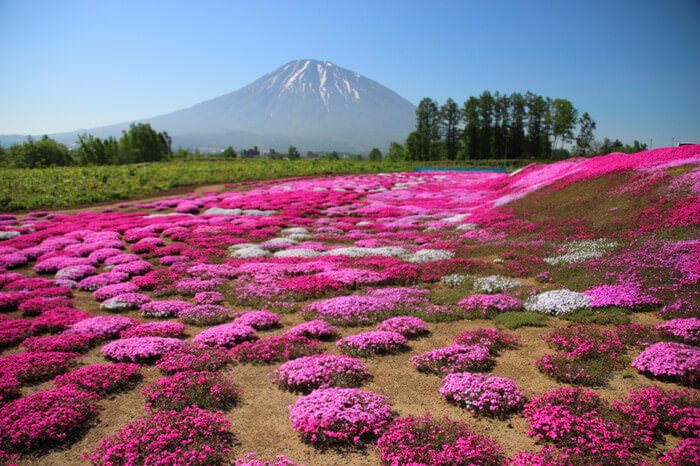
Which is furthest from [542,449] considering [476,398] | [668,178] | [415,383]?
[668,178]

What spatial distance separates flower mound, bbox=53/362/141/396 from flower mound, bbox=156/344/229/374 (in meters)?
0.65

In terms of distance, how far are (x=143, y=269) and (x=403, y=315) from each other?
12367mm

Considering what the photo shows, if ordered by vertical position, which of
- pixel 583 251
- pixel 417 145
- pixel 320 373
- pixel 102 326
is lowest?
pixel 320 373

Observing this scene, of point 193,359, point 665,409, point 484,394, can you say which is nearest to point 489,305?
point 484,394

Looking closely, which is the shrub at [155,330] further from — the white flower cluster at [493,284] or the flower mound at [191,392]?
the white flower cluster at [493,284]

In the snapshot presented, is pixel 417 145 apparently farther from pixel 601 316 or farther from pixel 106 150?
pixel 601 316

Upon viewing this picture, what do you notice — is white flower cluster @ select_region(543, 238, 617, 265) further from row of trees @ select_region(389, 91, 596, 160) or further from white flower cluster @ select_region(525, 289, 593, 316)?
row of trees @ select_region(389, 91, 596, 160)

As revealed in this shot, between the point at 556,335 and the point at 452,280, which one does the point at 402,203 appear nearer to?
the point at 452,280

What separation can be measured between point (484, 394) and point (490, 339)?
2.79 m

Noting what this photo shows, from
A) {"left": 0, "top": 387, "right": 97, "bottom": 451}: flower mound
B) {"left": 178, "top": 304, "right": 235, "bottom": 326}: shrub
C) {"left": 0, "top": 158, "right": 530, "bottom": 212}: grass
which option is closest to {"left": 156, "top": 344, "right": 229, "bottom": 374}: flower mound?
{"left": 0, "top": 387, "right": 97, "bottom": 451}: flower mound

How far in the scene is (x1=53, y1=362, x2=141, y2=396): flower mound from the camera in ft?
26.6

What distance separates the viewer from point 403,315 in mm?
11945

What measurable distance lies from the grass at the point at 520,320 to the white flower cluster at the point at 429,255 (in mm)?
6138

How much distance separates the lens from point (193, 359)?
912 cm
